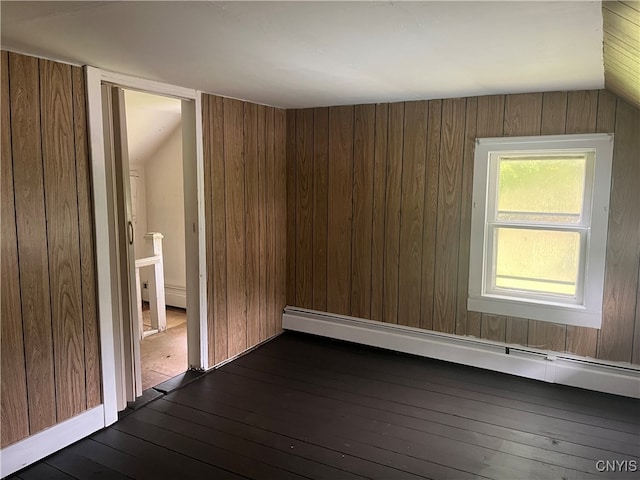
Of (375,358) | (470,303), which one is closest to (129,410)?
(375,358)

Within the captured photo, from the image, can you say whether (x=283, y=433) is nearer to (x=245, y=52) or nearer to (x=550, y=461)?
(x=550, y=461)

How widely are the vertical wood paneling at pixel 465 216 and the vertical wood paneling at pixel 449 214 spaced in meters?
0.03

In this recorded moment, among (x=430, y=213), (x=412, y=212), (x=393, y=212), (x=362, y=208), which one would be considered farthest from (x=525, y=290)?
(x=362, y=208)

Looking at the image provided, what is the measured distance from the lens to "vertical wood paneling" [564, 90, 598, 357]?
2.92m

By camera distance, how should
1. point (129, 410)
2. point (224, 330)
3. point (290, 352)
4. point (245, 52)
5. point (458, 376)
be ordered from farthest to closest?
point (290, 352)
point (224, 330)
point (458, 376)
point (129, 410)
point (245, 52)

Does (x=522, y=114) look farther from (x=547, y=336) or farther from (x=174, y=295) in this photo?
(x=174, y=295)

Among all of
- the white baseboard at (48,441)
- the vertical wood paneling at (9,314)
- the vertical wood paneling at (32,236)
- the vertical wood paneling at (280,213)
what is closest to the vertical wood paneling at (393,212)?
the vertical wood paneling at (280,213)

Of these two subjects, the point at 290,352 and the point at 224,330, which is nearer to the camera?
Result: the point at 224,330

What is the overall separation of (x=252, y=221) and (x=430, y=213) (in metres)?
1.46

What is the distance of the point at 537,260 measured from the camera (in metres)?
3.28

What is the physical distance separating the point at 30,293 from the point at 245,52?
1.58 m

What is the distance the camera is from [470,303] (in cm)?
342

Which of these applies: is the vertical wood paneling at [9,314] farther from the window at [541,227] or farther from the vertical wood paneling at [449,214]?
the window at [541,227]

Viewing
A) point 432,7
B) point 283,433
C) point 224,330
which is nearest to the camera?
point 432,7
